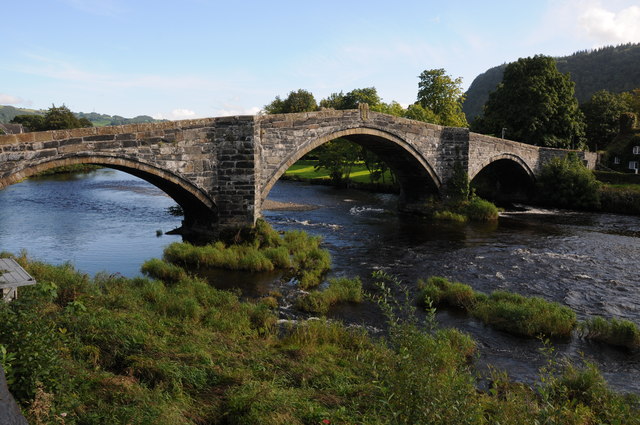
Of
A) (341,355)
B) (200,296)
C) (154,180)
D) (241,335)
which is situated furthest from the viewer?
(154,180)

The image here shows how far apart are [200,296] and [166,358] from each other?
4367 millimetres

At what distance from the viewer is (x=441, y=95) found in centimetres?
4269

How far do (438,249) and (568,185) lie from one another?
17.4 m

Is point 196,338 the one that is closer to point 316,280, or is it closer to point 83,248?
point 316,280

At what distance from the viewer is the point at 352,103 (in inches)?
1991

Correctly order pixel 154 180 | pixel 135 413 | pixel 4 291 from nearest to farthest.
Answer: pixel 135 413 < pixel 4 291 < pixel 154 180

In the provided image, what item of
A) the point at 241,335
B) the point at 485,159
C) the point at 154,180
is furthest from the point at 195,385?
the point at 485,159

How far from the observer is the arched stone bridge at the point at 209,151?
12477mm

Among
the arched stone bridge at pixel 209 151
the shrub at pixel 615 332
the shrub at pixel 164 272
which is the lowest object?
the shrub at pixel 615 332

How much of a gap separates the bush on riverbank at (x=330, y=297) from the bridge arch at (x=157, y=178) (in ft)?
21.8

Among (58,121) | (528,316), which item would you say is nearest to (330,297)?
(528,316)

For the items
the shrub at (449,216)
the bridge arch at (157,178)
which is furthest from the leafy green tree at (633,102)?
the bridge arch at (157,178)

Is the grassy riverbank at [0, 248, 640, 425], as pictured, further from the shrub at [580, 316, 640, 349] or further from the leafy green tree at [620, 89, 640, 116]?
the leafy green tree at [620, 89, 640, 116]

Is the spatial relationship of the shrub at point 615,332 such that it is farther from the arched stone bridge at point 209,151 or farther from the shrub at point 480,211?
the shrub at point 480,211
